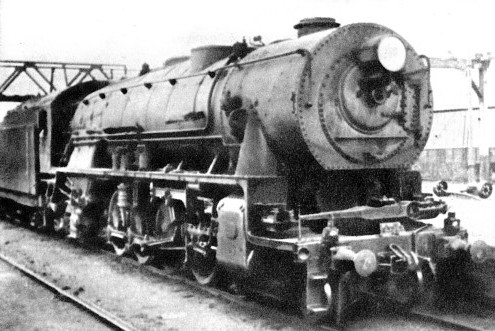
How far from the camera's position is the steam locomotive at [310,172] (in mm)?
6488

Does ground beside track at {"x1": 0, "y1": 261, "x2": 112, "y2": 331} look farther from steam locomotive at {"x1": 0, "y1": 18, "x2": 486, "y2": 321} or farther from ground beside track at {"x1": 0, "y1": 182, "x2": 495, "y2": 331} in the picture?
steam locomotive at {"x1": 0, "y1": 18, "x2": 486, "y2": 321}

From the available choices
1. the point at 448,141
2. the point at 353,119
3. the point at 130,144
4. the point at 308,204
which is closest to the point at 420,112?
the point at 353,119

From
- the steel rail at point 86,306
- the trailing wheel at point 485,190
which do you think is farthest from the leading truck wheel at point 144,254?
the trailing wheel at point 485,190

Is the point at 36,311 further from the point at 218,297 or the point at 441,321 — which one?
the point at 441,321

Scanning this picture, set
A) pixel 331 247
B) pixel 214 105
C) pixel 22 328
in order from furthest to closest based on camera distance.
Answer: pixel 214 105
pixel 22 328
pixel 331 247

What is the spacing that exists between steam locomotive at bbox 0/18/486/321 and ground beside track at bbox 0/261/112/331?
1.62 meters

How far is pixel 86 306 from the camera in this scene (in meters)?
7.22

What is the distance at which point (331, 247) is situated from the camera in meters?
6.15

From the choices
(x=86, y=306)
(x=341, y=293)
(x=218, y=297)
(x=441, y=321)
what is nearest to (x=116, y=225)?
(x=86, y=306)

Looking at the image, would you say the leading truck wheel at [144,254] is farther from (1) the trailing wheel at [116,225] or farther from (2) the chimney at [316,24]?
(2) the chimney at [316,24]

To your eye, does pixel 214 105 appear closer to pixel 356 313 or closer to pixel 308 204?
pixel 308 204

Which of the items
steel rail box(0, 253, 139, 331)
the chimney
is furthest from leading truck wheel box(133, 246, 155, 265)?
the chimney

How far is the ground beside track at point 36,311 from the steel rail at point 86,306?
56mm

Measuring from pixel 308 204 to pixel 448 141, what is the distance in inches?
1010
